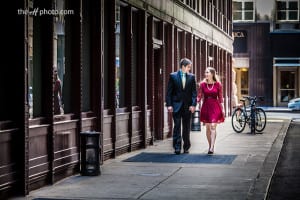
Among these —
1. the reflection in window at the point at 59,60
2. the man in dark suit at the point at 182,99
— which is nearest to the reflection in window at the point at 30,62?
the reflection in window at the point at 59,60

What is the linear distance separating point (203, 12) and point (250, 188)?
19819 millimetres

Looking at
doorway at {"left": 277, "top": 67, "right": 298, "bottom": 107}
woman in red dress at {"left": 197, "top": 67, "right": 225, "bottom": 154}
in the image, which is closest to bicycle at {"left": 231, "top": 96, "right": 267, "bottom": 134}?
woman in red dress at {"left": 197, "top": 67, "right": 225, "bottom": 154}

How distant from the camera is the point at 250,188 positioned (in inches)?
430

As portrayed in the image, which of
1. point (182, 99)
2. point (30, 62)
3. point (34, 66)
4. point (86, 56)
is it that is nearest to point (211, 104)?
point (182, 99)

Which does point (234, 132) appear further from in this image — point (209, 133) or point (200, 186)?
point (200, 186)

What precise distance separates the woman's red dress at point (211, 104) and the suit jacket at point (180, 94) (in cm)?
37

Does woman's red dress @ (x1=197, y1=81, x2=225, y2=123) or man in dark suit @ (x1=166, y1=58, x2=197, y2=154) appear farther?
woman's red dress @ (x1=197, y1=81, x2=225, y2=123)

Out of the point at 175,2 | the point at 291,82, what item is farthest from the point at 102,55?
the point at 291,82

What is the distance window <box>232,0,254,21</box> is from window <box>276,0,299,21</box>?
75.7 inches

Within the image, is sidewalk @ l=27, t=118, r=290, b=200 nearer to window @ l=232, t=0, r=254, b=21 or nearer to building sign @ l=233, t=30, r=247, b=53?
window @ l=232, t=0, r=254, b=21

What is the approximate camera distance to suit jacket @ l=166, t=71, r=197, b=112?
16.5m

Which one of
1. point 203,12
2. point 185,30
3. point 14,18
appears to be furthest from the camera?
point 203,12

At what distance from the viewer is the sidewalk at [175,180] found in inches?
403

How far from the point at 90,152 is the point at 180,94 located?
455 cm
